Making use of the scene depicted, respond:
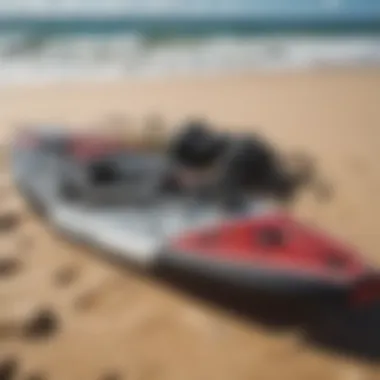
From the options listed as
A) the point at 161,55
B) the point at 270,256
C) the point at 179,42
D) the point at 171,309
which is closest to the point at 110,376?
the point at 171,309

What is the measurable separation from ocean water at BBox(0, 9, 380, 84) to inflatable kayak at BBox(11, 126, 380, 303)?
1.93m

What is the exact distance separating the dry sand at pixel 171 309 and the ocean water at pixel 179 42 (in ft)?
4.69

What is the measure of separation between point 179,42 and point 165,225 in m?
3.30

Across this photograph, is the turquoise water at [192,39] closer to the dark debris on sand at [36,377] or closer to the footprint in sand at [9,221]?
the footprint in sand at [9,221]

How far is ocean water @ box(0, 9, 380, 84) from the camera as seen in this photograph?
13.3 feet

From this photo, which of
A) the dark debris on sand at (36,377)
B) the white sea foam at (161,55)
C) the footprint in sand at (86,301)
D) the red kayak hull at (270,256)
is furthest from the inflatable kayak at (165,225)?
the white sea foam at (161,55)

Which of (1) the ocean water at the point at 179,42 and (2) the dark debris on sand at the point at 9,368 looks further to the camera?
(1) the ocean water at the point at 179,42

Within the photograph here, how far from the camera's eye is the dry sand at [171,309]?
4.15 ft

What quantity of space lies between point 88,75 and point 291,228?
2.52 meters

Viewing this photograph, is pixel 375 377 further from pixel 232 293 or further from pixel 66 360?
pixel 66 360

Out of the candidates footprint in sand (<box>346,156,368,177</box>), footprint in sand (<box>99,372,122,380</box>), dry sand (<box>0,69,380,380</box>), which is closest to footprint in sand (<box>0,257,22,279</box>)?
dry sand (<box>0,69,380,380</box>)

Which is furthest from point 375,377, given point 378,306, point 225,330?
point 225,330

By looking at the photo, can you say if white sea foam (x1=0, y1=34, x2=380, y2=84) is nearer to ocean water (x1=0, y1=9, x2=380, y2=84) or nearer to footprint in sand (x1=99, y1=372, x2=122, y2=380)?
ocean water (x1=0, y1=9, x2=380, y2=84)

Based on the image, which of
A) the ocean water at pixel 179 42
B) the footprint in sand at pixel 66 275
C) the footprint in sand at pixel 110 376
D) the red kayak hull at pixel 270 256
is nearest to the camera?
the footprint in sand at pixel 110 376
